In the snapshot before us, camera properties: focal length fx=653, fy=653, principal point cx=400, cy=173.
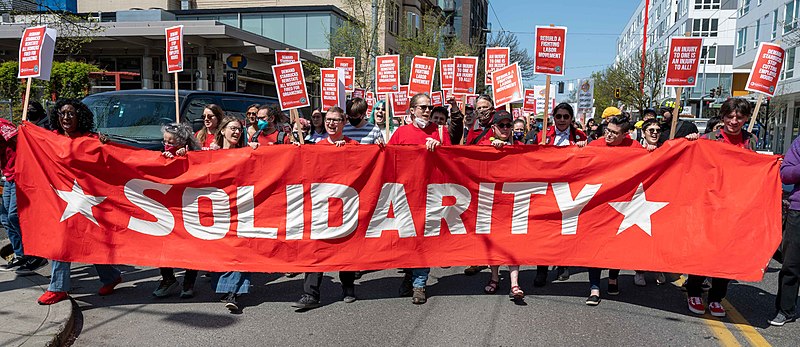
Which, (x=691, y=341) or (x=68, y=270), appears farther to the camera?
(x=68, y=270)

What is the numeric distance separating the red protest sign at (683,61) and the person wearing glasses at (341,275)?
3118mm

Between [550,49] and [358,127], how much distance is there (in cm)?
216

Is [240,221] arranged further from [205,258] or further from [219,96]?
[219,96]

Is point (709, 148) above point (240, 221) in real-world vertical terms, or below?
above

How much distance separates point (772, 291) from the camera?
6.48m

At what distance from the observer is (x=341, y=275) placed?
5941mm

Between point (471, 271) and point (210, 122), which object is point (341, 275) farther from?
point (210, 122)

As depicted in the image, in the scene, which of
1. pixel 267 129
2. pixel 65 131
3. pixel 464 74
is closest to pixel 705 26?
pixel 464 74

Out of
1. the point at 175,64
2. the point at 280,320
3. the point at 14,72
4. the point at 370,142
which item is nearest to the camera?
the point at 280,320

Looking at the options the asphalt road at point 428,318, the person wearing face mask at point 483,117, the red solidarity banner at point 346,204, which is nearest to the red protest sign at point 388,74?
the person wearing face mask at point 483,117

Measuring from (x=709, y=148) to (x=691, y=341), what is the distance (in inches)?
64.0

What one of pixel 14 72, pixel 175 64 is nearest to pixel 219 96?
pixel 175 64

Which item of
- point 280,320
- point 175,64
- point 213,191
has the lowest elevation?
point 280,320

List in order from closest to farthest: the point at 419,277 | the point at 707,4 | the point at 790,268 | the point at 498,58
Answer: the point at 790,268 → the point at 419,277 → the point at 498,58 → the point at 707,4
